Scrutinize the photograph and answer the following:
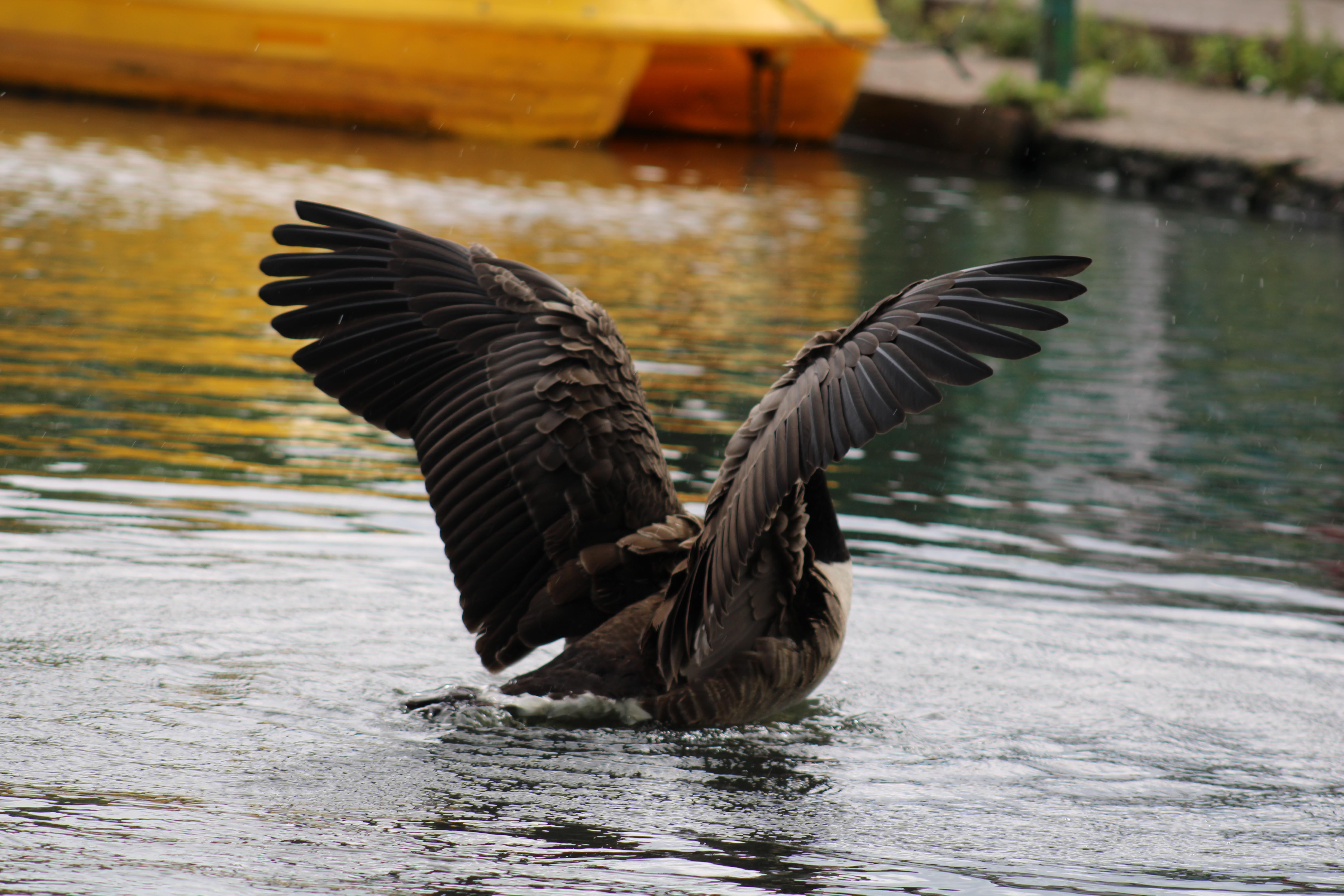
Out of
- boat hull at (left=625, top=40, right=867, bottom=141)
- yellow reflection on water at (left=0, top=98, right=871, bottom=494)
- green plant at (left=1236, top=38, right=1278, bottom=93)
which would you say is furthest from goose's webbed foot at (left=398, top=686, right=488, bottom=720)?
green plant at (left=1236, top=38, right=1278, bottom=93)

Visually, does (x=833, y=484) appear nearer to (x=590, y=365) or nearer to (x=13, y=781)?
(x=590, y=365)

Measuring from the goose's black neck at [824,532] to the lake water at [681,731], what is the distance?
496mm

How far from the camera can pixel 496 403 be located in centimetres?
466

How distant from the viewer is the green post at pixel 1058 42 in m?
19.0

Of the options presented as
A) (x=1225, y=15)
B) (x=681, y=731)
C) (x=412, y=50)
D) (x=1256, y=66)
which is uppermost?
(x=1225, y=15)

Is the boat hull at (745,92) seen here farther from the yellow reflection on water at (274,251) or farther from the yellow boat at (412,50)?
the yellow reflection on water at (274,251)

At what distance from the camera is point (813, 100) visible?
65.4 feet

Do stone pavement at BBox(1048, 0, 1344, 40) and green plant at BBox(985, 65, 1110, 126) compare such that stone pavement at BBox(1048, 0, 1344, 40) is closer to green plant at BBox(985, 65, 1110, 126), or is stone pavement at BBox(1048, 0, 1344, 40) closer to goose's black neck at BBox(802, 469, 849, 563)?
green plant at BBox(985, 65, 1110, 126)

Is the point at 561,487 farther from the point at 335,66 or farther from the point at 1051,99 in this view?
the point at 1051,99

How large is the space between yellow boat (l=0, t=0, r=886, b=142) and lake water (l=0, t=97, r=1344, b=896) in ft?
22.8

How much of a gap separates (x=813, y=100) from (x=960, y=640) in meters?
15.4

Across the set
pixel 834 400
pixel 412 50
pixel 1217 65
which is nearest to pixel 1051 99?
pixel 1217 65

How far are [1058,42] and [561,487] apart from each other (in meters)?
16.0

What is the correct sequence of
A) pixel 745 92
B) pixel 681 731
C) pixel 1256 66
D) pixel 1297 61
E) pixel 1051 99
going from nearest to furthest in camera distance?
pixel 681 731 < pixel 1051 99 < pixel 1297 61 < pixel 745 92 < pixel 1256 66
